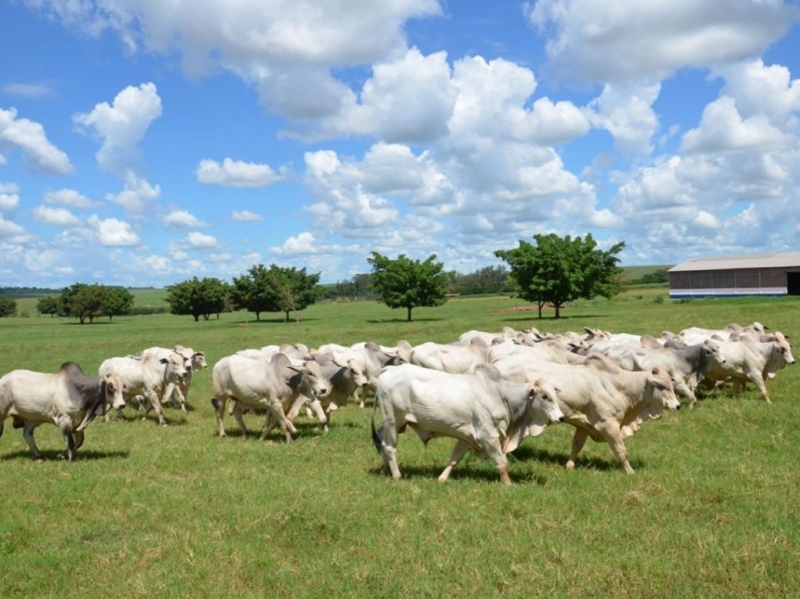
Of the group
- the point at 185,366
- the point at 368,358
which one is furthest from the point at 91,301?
the point at 368,358

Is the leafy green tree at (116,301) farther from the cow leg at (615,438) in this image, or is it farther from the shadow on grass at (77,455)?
the cow leg at (615,438)

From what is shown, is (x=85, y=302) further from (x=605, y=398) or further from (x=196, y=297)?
(x=605, y=398)

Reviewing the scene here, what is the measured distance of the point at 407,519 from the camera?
891 centimetres

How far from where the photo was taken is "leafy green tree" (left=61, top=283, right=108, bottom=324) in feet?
311

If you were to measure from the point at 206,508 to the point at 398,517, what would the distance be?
2595mm

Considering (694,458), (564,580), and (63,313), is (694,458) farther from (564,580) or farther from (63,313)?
(63,313)

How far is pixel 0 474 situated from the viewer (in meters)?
12.1

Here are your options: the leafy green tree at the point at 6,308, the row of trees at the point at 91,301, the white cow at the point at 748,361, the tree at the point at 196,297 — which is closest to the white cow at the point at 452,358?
the white cow at the point at 748,361

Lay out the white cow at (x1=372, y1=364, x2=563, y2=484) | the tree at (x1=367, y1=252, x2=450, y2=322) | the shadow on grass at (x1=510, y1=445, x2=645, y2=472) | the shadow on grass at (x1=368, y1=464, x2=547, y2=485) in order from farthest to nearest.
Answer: the tree at (x1=367, y1=252, x2=450, y2=322)
the shadow on grass at (x1=510, y1=445, x2=645, y2=472)
the shadow on grass at (x1=368, y1=464, x2=547, y2=485)
the white cow at (x1=372, y1=364, x2=563, y2=484)

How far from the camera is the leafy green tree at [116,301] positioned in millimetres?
98250

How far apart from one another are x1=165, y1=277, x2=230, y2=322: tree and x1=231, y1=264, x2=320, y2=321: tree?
5.97 metres

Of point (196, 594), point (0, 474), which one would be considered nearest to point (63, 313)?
point (0, 474)

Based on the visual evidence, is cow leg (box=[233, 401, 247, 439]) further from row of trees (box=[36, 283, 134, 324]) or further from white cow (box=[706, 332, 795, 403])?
row of trees (box=[36, 283, 134, 324])

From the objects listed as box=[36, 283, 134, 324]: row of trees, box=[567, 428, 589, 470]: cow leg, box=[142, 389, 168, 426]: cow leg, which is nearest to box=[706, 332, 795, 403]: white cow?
box=[567, 428, 589, 470]: cow leg
